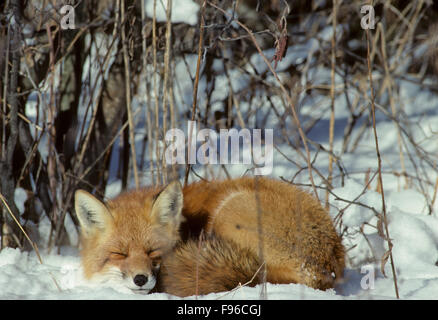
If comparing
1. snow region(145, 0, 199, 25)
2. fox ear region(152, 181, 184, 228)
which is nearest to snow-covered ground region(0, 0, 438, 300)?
snow region(145, 0, 199, 25)

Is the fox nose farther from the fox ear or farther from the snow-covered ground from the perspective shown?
the fox ear

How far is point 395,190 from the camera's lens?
4238 mm

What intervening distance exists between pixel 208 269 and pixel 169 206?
0.45 meters

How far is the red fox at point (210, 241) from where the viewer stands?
2.09 metres

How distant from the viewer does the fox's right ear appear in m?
2.31

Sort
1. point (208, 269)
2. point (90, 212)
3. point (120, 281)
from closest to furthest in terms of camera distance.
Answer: point (208, 269), point (120, 281), point (90, 212)

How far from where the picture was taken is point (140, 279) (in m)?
2.08

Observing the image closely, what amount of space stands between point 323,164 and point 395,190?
84cm

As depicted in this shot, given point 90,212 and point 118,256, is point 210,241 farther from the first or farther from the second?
point 90,212

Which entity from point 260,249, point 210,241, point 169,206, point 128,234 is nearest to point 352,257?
point 260,249
